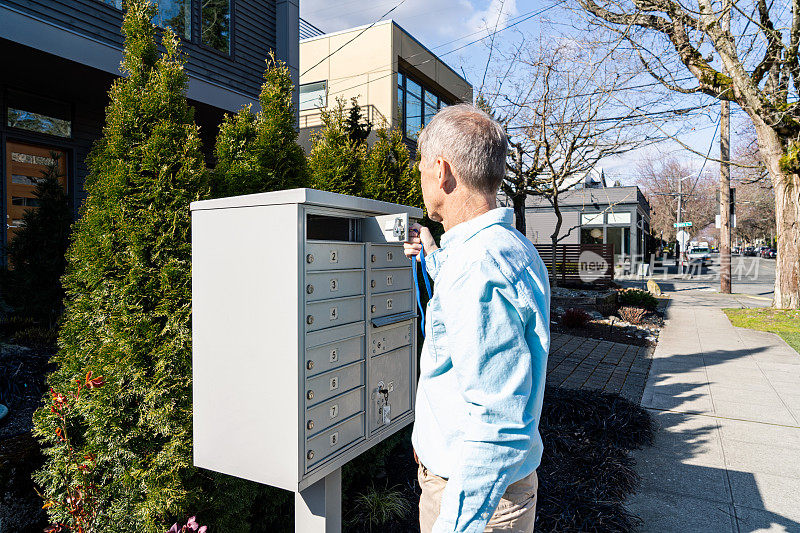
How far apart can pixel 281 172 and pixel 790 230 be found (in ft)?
48.9

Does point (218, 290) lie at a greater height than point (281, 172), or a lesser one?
lesser

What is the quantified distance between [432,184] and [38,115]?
832cm

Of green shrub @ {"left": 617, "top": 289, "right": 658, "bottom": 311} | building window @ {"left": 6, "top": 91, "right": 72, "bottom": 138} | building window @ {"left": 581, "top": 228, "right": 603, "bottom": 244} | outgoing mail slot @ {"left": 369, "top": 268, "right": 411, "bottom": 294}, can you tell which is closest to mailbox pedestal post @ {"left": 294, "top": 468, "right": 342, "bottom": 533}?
outgoing mail slot @ {"left": 369, "top": 268, "right": 411, "bottom": 294}

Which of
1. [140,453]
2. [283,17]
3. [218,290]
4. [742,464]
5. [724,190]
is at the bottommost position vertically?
[742,464]

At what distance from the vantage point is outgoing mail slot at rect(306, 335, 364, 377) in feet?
6.00

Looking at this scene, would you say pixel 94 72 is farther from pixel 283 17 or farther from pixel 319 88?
pixel 319 88

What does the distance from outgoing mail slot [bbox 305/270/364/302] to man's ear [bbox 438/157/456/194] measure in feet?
2.00

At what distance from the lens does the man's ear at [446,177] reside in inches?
56.6

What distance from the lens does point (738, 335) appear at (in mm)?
9977

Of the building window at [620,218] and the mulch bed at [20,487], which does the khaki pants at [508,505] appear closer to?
the mulch bed at [20,487]

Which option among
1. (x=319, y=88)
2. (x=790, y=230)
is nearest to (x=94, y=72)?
(x=319, y=88)

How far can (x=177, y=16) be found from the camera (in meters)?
8.58

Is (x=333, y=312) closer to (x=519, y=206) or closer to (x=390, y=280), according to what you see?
(x=390, y=280)

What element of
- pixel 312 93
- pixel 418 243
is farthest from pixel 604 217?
pixel 418 243
